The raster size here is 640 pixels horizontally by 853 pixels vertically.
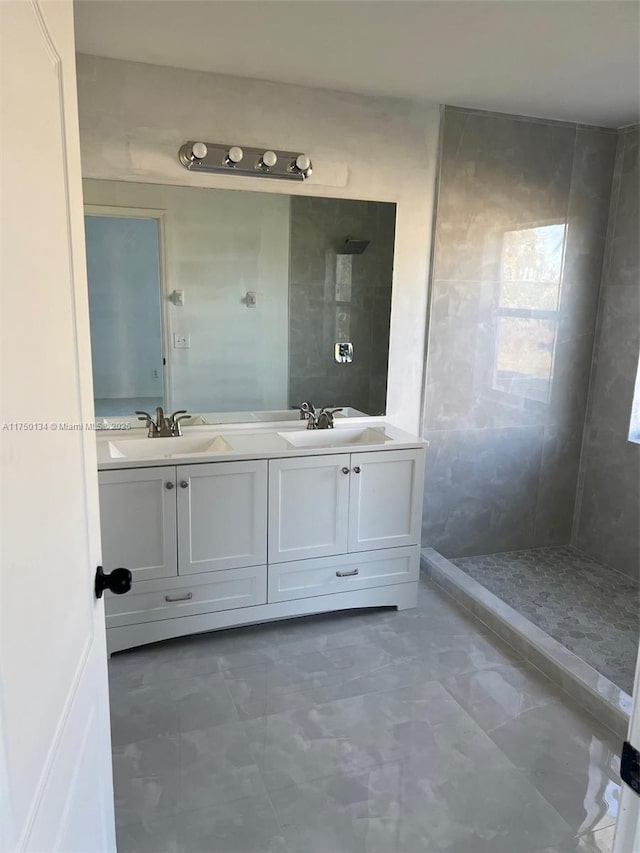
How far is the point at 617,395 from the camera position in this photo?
357 centimetres

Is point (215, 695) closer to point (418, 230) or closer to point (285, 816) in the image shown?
point (285, 816)

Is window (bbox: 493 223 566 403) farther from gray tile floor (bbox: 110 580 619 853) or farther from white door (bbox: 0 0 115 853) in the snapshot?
white door (bbox: 0 0 115 853)

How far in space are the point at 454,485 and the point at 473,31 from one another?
2257 mm

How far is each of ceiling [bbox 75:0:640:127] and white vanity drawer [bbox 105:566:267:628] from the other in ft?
7.15

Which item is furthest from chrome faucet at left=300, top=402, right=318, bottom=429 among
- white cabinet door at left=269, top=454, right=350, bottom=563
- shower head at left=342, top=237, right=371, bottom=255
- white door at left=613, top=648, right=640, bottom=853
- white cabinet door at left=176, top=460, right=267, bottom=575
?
white door at left=613, top=648, right=640, bottom=853

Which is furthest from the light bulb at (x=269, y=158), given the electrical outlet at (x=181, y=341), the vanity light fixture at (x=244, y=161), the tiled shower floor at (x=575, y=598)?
the tiled shower floor at (x=575, y=598)

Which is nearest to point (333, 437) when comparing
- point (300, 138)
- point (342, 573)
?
point (342, 573)

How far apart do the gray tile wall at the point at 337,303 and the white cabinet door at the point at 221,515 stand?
0.70 m

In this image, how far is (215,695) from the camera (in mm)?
2354

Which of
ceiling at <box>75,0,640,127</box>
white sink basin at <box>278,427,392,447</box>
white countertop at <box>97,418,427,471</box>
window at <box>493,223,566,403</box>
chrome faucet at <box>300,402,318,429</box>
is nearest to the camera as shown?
ceiling at <box>75,0,640,127</box>

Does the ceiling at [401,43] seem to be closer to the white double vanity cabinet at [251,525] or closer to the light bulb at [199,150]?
the light bulb at [199,150]

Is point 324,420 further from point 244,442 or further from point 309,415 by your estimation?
point 244,442

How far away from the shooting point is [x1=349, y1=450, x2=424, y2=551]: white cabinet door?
9.36 feet

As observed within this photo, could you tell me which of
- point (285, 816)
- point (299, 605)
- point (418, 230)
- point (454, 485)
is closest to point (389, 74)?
point (418, 230)
